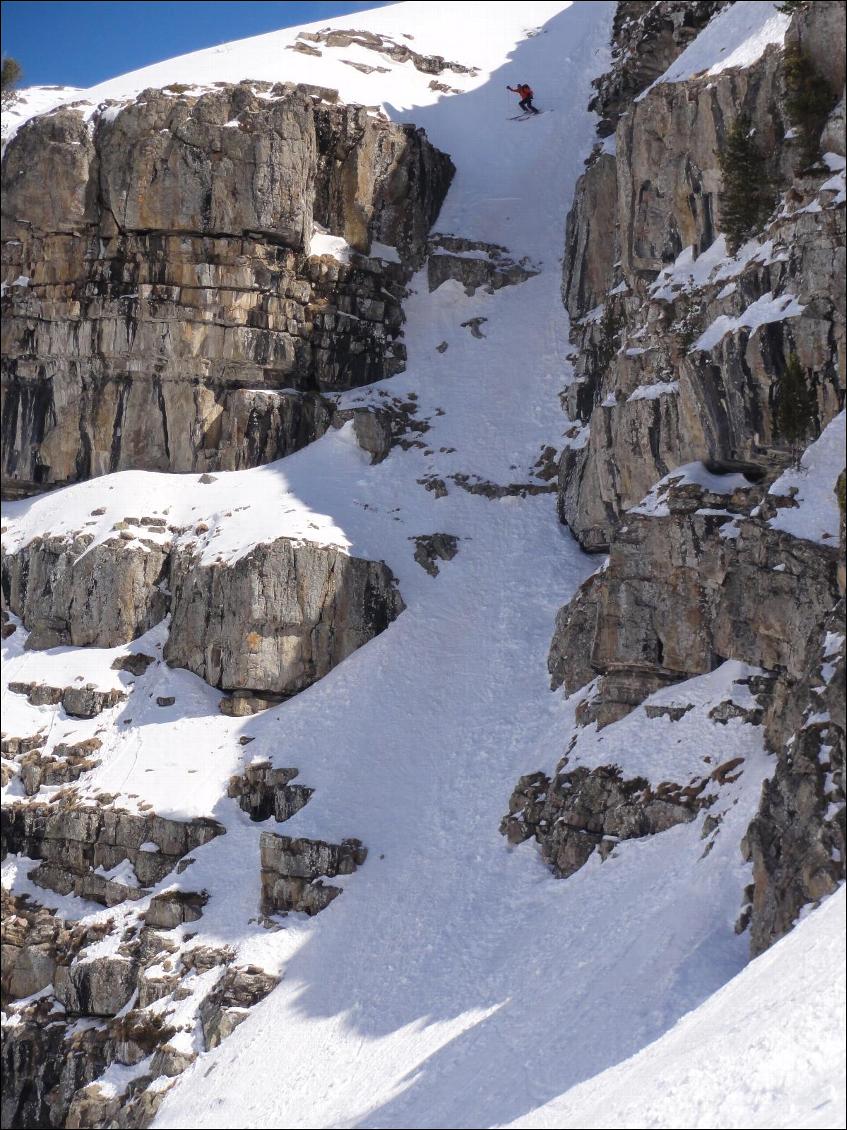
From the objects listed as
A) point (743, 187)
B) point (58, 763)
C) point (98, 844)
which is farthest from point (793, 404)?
point (58, 763)

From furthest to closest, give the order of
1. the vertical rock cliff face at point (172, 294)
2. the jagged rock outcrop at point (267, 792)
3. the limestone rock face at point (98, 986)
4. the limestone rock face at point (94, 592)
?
the vertical rock cliff face at point (172, 294) → the limestone rock face at point (94, 592) → the jagged rock outcrop at point (267, 792) → the limestone rock face at point (98, 986)

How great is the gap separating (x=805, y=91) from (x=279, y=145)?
953 inches

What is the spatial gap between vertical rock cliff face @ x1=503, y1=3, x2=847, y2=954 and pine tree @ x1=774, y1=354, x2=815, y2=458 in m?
0.08

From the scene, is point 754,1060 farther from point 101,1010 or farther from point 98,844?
point 98,844

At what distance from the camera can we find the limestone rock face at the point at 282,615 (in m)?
46.3

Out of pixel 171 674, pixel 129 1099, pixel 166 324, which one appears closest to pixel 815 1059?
pixel 129 1099

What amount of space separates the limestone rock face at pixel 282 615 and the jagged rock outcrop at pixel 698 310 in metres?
7.61

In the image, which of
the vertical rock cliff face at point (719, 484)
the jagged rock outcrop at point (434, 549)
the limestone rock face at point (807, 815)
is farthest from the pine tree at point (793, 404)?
the jagged rock outcrop at point (434, 549)

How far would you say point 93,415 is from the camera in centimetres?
5512

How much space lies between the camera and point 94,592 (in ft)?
162

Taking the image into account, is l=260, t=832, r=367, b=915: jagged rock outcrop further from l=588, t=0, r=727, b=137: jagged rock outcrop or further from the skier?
the skier

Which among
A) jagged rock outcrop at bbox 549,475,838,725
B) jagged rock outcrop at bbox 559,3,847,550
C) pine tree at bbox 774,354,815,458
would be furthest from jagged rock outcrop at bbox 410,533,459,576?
pine tree at bbox 774,354,815,458

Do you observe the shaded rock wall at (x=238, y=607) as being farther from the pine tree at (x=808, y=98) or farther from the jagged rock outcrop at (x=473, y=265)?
the pine tree at (x=808, y=98)

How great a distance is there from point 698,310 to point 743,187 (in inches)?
138
